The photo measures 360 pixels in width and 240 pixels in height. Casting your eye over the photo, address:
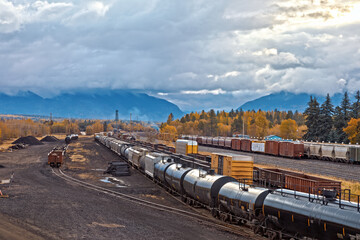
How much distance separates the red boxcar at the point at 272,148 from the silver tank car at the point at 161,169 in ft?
135

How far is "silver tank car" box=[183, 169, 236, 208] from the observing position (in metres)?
25.3

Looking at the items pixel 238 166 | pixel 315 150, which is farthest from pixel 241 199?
pixel 315 150

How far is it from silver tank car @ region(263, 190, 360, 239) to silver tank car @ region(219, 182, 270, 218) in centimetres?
74

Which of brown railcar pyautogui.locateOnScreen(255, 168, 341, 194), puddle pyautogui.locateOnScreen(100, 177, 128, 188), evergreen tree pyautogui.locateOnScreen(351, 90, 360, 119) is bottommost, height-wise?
puddle pyautogui.locateOnScreen(100, 177, 128, 188)

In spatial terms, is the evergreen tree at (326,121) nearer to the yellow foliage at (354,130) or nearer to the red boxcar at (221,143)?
the yellow foliage at (354,130)

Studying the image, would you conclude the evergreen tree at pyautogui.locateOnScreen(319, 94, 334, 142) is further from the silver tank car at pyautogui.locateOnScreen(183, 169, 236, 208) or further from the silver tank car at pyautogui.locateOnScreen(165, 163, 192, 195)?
the silver tank car at pyautogui.locateOnScreen(183, 169, 236, 208)

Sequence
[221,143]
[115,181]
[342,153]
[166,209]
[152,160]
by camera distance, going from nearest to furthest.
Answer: [166,209]
[152,160]
[115,181]
[342,153]
[221,143]

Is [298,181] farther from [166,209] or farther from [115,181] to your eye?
[115,181]

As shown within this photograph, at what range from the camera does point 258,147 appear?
7969 centimetres

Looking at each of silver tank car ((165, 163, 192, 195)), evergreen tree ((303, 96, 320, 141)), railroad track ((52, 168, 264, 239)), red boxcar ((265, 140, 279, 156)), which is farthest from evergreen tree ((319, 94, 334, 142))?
railroad track ((52, 168, 264, 239))

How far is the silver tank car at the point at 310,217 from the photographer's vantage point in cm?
1517

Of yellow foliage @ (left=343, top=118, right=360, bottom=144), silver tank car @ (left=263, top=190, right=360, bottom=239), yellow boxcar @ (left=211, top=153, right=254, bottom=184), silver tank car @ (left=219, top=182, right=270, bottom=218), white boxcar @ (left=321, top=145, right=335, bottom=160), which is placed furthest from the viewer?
yellow foliage @ (left=343, top=118, right=360, bottom=144)

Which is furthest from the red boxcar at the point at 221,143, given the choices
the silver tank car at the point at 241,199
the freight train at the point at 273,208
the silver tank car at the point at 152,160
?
the silver tank car at the point at 241,199

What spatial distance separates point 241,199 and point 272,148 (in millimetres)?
56314
